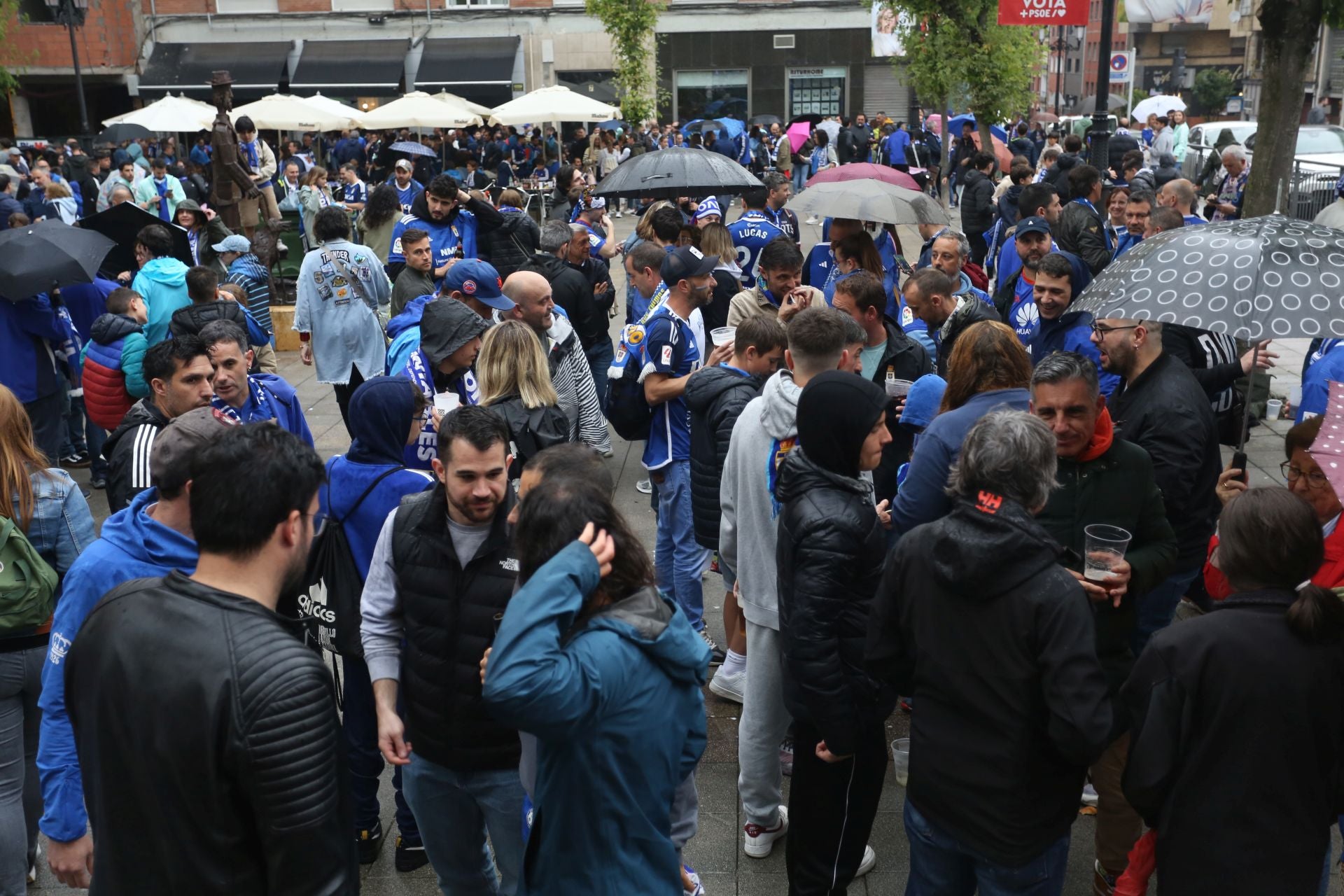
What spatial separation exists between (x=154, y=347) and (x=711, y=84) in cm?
4372

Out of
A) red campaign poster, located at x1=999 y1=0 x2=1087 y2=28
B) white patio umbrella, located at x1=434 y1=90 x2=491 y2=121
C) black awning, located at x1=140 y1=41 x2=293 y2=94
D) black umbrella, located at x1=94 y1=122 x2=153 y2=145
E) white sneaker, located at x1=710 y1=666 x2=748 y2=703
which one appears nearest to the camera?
white sneaker, located at x1=710 y1=666 x2=748 y2=703

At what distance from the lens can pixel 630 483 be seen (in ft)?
29.0

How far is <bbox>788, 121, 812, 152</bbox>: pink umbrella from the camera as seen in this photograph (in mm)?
27812

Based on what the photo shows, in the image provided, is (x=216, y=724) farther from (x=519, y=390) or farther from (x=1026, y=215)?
(x=1026, y=215)

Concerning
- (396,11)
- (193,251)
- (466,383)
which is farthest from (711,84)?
(466,383)

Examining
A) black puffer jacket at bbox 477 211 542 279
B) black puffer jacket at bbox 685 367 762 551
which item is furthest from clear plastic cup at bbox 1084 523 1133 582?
black puffer jacket at bbox 477 211 542 279

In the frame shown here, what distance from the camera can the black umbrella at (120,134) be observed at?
26.2m

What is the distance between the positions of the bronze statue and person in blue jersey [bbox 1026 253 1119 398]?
1065cm

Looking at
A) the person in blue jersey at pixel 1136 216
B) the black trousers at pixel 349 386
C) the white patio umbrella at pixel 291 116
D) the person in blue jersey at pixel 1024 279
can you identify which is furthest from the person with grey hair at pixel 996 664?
the white patio umbrella at pixel 291 116

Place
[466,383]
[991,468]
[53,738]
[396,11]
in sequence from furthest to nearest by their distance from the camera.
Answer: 1. [396,11]
2. [466,383]
3. [53,738]
4. [991,468]

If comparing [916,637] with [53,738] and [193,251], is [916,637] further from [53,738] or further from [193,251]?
[193,251]

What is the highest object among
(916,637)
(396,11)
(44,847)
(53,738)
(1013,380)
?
(396,11)

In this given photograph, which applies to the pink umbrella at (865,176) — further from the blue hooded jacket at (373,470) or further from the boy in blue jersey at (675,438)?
the blue hooded jacket at (373,470)

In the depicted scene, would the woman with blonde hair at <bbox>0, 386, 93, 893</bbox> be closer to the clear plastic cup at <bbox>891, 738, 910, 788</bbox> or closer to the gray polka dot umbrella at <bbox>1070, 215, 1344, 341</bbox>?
the clear plastic cup at <bbox>891, 738, 910, 788</bbox>
